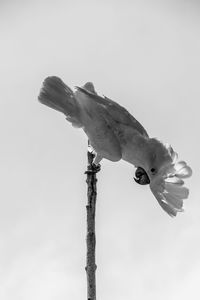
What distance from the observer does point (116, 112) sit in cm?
354

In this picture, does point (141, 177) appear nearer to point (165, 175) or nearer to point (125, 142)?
point (165, 175)

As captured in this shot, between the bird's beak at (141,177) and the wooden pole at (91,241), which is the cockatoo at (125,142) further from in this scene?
the wooden pole at (91,241)

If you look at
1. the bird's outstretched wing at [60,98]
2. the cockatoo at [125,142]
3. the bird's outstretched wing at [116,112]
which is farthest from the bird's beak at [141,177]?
the bird's outstretched wing at [60,98]

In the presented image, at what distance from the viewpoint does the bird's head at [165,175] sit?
3568mm

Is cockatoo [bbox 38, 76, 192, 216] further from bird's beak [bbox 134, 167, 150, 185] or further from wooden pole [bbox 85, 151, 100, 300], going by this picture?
wooden pole [bbox 85, 151, 100, 300]

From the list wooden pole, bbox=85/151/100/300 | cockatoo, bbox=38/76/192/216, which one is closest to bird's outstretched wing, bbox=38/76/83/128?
cockatoo, bbox=38/76/192/216

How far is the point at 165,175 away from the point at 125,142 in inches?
16.6

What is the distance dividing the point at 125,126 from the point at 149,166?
374mm

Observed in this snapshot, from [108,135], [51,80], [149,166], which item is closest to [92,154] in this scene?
[108,135]

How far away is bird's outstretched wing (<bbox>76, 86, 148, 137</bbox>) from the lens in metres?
3.53

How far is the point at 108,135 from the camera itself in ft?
11.9

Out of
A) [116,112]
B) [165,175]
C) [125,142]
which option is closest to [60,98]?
[116,112]

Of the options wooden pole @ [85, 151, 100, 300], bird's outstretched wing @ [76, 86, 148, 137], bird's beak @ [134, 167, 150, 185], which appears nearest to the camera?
wooden pole @ [85, 151, 100, 300]

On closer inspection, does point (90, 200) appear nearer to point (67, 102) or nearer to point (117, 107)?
point (117, 107)
